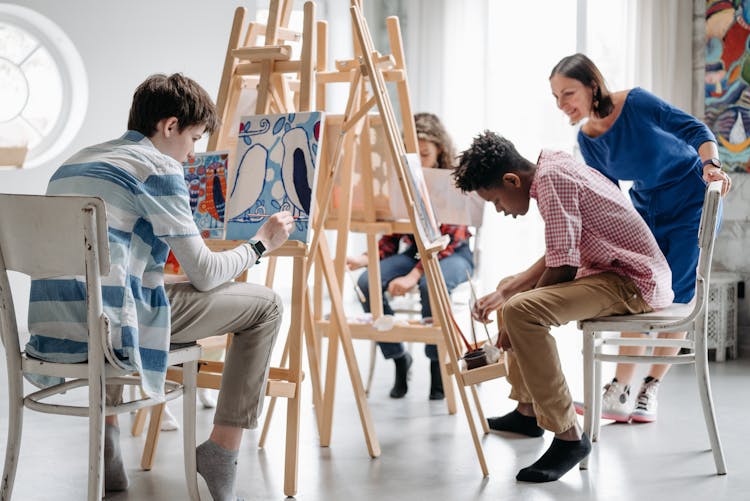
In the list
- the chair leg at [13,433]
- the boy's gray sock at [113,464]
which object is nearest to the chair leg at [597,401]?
the boy's gray sock at [113,464]

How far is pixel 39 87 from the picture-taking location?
590 centimetres

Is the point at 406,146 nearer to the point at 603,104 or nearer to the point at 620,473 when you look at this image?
the point at 603,104

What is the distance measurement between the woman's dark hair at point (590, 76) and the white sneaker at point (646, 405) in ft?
3.39

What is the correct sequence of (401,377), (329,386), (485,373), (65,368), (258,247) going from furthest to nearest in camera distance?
1. (401,377)
2. (329,386)
3. (485,373)
4. (258,247)
5. (65,368)

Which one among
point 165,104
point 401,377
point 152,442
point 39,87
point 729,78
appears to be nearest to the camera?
point 165,104

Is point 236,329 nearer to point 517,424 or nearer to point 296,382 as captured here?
point 296,382

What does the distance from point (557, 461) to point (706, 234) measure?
794 mm

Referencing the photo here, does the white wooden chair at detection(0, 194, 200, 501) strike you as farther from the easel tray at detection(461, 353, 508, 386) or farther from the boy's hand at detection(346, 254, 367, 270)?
the boy's hand at detection(346, 254, 367, 270)

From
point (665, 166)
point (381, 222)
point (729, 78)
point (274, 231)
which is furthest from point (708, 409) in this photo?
point (729, 78)

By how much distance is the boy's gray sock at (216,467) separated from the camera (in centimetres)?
229

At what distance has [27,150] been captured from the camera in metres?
5.72

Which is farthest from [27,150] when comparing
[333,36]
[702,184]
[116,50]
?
[702,184]

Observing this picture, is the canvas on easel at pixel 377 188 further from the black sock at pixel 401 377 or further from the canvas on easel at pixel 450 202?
the black sock at pixel 401 377

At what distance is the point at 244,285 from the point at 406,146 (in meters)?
1.03
